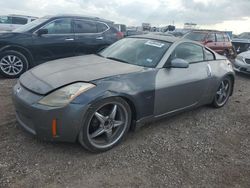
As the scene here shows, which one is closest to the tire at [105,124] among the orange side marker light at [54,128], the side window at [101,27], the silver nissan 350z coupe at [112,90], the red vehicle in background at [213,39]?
the silver nissan 350z coupe at [112,90]

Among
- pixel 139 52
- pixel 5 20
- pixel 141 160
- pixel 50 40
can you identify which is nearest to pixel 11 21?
pixel 5 20

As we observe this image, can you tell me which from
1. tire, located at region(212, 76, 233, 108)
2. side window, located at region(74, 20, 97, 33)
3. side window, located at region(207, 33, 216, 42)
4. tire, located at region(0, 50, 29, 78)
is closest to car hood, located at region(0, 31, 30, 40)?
tire, located at region(0, 50, 29, 78)

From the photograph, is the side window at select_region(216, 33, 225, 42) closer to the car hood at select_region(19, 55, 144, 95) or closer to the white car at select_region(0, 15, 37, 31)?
the car hood at select_region(19, 55, 144, 95)

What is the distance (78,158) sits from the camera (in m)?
3.21

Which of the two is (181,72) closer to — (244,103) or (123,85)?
(123,85)

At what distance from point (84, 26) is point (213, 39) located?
6842 millimetres

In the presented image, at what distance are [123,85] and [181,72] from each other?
1206mm

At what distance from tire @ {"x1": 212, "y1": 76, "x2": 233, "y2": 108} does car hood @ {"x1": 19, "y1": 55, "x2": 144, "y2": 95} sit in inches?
85.5

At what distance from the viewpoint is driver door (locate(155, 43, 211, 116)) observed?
3.89 m

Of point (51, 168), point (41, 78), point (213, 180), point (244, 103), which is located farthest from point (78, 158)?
point (244, 103)

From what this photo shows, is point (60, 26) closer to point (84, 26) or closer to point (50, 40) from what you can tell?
point (50, 40)

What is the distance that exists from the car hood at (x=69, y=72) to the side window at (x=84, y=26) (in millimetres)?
3550

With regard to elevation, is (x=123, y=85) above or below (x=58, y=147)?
above

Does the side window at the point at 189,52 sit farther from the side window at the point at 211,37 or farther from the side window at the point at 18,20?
the side window at the point at 18,20
